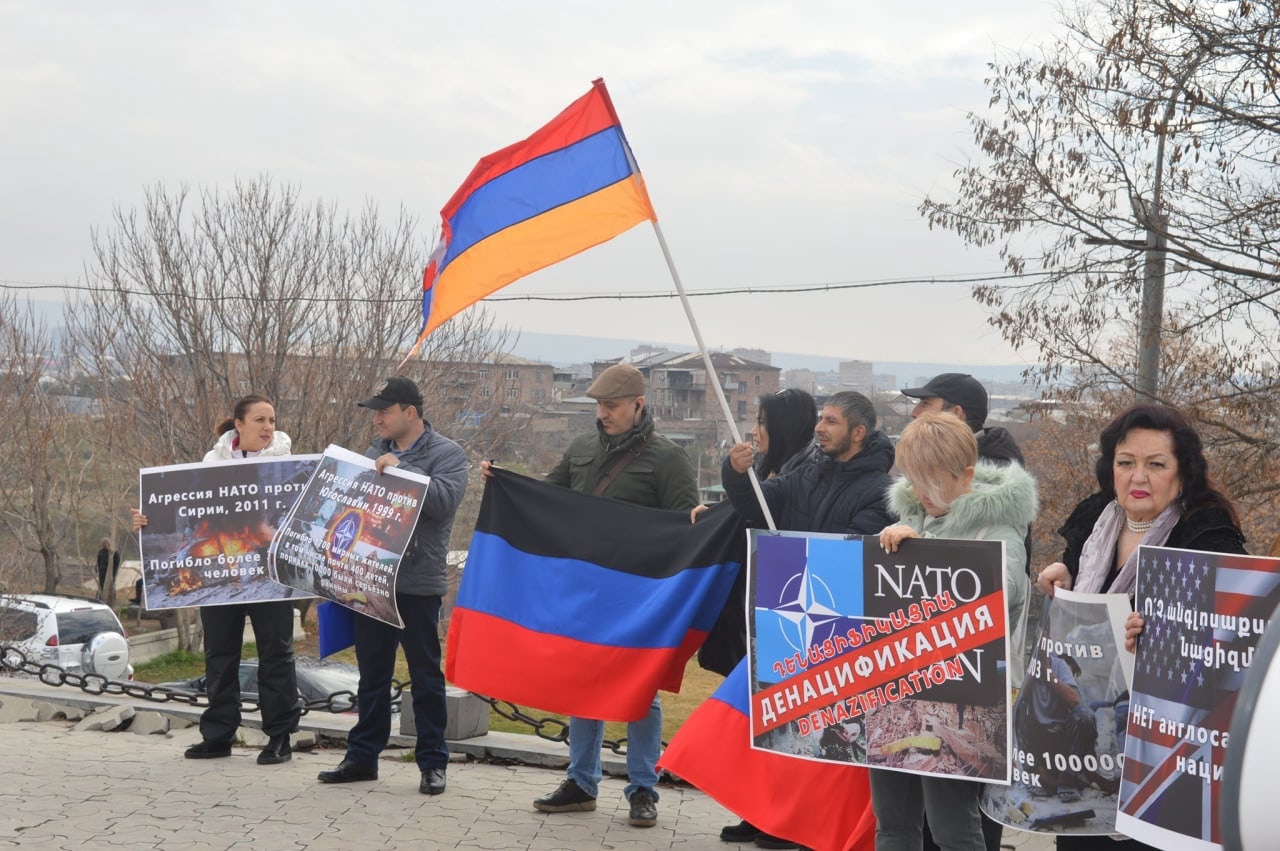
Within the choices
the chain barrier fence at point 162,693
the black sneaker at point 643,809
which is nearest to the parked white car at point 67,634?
the chain barrier fence at point 162,693

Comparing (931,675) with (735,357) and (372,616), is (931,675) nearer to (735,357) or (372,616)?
(372,616)

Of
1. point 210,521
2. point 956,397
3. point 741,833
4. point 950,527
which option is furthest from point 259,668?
point 950,527

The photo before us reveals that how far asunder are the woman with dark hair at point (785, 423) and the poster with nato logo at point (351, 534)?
1854mm

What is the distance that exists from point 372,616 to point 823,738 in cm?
322

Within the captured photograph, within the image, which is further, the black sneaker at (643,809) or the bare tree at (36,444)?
the bare tree at (36,444)

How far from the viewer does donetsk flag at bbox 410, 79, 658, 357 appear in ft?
20.5

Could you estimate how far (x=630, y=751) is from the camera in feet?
21.7

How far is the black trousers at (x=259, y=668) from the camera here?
305 inches

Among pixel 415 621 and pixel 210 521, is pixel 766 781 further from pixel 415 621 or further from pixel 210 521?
pixel 210 521

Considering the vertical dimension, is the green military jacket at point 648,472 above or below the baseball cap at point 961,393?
below

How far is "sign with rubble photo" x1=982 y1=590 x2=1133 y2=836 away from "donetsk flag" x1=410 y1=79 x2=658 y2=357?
2.95 metres

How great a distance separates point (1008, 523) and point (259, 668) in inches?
197

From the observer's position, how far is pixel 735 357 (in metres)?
21.2

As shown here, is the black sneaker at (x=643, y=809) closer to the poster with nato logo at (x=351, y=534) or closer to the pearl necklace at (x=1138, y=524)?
the poster with nato logo at (x=351, y=534)
